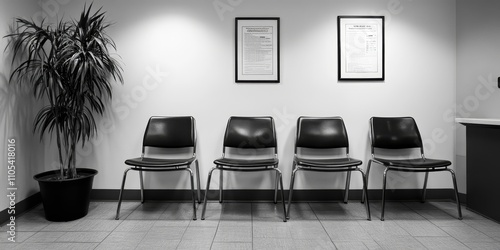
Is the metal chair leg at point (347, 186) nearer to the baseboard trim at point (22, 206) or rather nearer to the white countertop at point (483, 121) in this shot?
the white countertop at point (483, 121)

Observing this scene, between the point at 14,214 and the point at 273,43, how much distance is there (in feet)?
7.98

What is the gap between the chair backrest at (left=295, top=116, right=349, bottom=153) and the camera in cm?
259

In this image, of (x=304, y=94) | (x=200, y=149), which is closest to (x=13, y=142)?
(x=200, y=149)

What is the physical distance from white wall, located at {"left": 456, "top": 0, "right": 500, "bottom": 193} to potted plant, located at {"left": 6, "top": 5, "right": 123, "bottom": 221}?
2.97 meters

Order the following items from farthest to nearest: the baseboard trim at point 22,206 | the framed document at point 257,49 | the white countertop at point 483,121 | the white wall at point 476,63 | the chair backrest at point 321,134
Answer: the framed document at point 257,49 < the chair backrest at point 321,134 < the white wall at point 476,63 < the baseboard trim at point 22,206 < the white countertop at point 483,121

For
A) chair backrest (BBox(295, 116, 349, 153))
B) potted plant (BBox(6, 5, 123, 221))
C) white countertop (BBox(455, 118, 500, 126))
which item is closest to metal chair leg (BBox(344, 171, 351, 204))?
chair backrest (BBox(295, 116, 349, 153))

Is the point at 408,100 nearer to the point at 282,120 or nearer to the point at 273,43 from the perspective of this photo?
the point at 282,120

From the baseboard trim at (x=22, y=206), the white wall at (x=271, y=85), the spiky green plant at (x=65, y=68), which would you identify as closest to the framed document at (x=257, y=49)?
the white wall at (x=271, y=85)

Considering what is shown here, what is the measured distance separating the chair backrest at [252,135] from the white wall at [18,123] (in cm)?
160

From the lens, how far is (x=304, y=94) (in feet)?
9.03

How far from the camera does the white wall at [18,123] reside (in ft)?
7.28

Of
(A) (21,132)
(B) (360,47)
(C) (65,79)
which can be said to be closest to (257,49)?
(B) (360,47)

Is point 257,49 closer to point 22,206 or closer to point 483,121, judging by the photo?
point 483,121

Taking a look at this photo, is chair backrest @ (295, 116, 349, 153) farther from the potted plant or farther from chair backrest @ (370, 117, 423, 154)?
the potted plant
